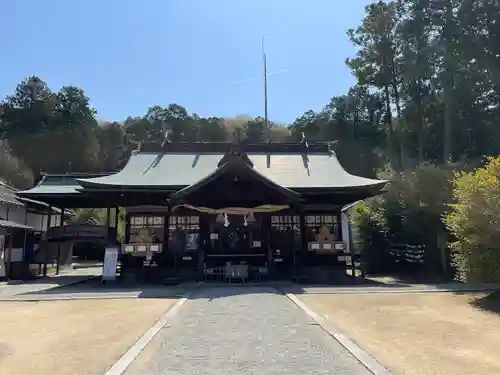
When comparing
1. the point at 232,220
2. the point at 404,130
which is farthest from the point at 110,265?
the point at 404,130

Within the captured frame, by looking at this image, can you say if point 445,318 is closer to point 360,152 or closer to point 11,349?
point 11,349

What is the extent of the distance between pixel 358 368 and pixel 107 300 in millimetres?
8005

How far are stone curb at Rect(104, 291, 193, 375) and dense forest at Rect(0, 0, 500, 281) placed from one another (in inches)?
281

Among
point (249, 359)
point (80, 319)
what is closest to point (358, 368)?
point (249, 359)

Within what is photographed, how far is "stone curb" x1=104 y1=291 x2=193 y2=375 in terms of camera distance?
4961 millimetres

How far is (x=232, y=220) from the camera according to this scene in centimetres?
1723

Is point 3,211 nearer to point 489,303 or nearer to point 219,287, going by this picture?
point 219,287

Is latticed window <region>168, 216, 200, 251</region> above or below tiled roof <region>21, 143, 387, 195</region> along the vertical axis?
below

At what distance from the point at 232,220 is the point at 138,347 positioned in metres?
11.3

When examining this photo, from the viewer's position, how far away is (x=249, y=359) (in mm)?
5406

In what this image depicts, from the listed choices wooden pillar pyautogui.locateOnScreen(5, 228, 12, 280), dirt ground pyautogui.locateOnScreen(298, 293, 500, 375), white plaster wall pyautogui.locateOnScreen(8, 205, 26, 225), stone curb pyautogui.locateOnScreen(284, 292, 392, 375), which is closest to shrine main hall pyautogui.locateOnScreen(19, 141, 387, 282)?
wooden pillar pyautogui.locateOnScreen(5, 228, 12, 280)

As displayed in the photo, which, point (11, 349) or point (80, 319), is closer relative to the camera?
point (11, 349)

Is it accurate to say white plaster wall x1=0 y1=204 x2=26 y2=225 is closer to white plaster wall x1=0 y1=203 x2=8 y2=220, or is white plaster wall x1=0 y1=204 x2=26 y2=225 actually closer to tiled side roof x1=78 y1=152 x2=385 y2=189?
white plaster wall x1=0 y1=203 x2=8 y2=220

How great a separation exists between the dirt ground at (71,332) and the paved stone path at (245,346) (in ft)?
1.70
